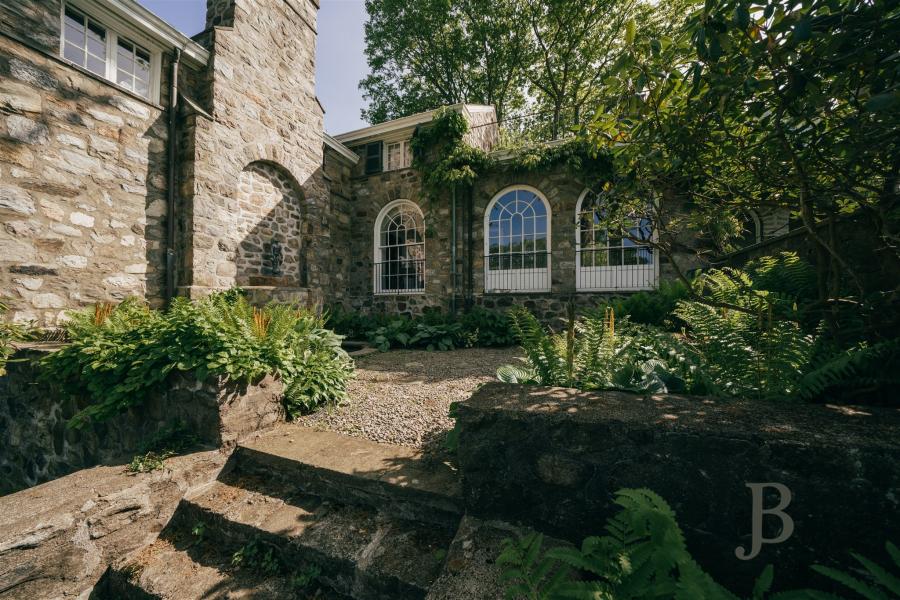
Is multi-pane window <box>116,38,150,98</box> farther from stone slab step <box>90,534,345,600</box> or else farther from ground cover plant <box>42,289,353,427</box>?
stone slab step <box>90,534,345,600</box>

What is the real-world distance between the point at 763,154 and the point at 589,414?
4.89 ft

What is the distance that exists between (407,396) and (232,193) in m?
5.63

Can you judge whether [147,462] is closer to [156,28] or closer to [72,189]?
[72,189]

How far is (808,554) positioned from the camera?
3.53ft

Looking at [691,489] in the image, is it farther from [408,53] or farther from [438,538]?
[408,53]

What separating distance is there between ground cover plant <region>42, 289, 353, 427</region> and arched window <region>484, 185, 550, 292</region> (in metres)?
6.20

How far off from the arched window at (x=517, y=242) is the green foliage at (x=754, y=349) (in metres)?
6.63

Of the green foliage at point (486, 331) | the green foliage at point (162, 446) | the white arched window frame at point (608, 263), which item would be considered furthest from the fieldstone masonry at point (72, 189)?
the white arched window frame at point (608, 263)

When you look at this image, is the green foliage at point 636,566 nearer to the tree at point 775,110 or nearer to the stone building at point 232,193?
the tree at point 775,110

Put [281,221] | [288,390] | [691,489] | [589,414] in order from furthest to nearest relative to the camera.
A: 1. [281,221]
2. [288,390]
3. [589,414]
4. [691,489]

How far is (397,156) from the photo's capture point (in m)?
10.2

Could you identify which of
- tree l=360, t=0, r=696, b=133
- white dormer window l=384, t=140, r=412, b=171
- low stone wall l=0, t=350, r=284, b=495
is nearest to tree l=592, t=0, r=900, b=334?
low stone wall l=0, t=350, r=284, b=495

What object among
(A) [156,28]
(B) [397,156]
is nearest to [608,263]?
(B) [397,156]

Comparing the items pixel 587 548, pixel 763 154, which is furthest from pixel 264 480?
pixel 763 154
